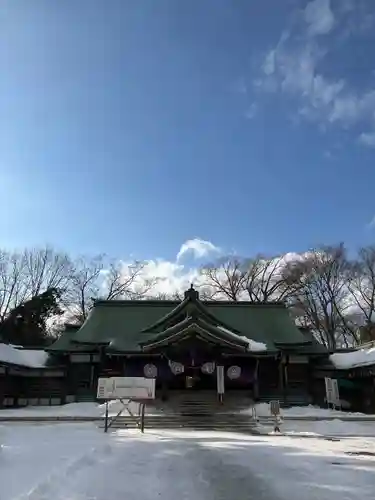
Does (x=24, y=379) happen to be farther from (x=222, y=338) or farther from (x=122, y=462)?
(x=122, y=462)

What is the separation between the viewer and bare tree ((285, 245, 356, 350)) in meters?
38.6

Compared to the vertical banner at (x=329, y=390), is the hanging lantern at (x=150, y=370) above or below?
above

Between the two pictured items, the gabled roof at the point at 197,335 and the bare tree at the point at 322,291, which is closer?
the gabled roof at the point at 197,335

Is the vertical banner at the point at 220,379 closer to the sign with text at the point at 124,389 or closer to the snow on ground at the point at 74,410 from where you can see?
the snow on ground at the point at 74,410

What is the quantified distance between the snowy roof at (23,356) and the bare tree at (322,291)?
2415 cm

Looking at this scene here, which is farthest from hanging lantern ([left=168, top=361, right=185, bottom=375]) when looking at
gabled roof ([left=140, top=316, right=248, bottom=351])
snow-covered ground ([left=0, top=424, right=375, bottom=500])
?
snow-covered ground ([left=0, top=424, right=375, bottom=500])

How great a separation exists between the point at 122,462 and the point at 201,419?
10.9 metres

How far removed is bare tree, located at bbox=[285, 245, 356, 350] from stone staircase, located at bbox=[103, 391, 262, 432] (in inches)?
740

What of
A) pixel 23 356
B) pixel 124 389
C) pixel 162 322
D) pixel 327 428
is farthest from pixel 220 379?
pixel 23 356

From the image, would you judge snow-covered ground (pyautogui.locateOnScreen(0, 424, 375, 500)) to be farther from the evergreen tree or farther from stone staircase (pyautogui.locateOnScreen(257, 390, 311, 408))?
the evergreen tree

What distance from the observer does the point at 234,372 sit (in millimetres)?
23656

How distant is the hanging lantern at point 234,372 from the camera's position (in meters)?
23.6

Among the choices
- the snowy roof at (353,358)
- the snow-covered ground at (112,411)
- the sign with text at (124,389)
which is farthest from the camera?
the snowy roof at (353,358)

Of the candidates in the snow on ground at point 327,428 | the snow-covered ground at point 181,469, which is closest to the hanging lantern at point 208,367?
the snow on ground at point 327,428
